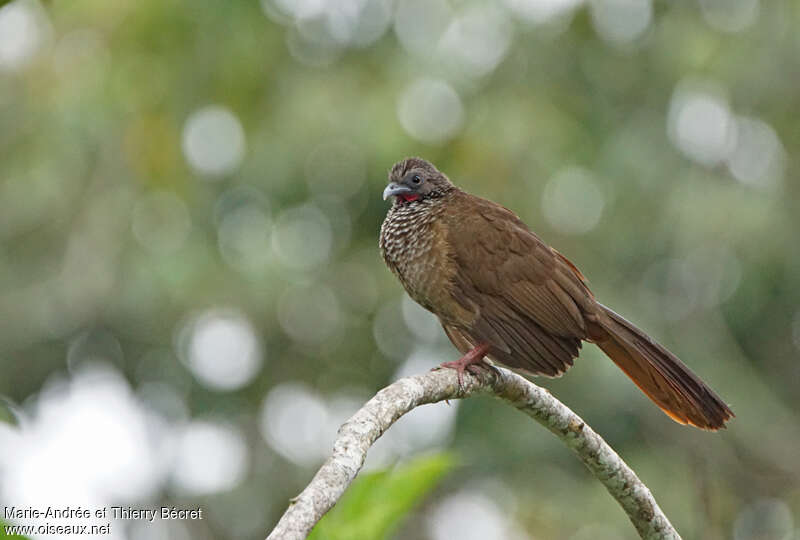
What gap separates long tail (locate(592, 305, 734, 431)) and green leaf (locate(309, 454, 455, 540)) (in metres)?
1.39

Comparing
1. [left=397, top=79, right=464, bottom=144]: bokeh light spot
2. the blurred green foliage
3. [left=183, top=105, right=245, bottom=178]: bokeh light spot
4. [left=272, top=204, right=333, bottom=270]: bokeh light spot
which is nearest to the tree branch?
the blurred green foliage

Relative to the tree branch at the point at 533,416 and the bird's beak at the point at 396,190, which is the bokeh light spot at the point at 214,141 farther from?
the tree branch at the point at 533,416

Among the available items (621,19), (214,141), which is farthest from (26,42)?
(621,19)

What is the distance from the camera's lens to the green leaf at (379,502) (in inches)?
71.6

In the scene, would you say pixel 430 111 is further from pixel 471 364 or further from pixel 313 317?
pixel 471 364

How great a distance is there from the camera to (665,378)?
10.1 feet

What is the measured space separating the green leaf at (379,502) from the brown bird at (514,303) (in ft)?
3.54

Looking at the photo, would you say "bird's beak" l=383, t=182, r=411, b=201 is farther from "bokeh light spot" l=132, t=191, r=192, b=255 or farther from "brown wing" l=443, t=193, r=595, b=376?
"bokeh light spot" l=132, t=191, r=192, b=255

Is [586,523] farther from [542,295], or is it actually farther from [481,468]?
[542,295]

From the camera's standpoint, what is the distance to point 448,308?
128 inches

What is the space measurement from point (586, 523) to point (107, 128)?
399 centimetres

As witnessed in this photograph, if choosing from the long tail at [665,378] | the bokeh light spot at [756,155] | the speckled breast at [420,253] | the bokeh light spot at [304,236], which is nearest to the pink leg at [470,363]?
the speckled breast at [420,253]

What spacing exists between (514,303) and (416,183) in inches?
25.2

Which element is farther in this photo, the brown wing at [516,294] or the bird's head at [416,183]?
the bird's head at [416,183]
